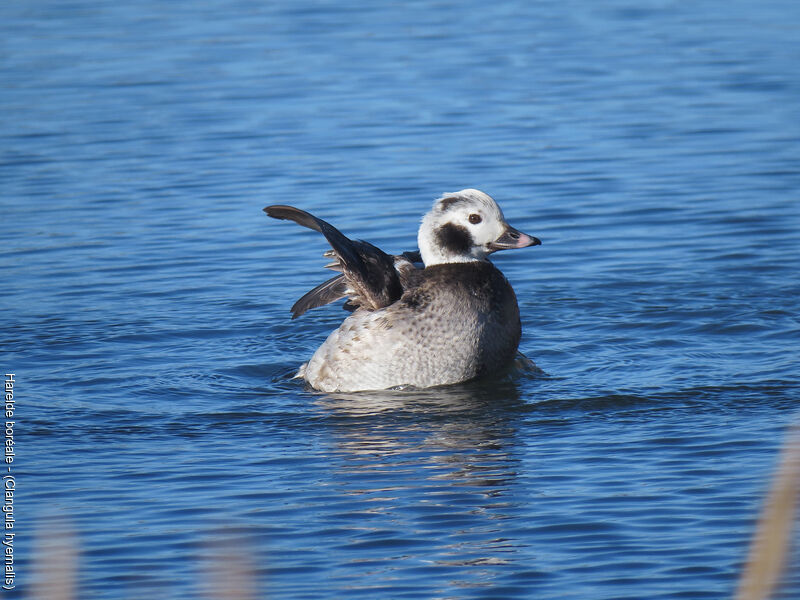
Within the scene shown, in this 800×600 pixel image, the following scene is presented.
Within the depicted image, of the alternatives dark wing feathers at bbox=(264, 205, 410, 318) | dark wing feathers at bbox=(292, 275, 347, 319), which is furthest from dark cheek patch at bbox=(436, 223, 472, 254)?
dark wing feathers at bbox=(292, 275, 347, 319)

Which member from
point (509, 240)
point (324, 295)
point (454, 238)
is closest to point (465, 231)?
point (454, 238)

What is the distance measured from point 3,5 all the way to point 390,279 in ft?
61.6

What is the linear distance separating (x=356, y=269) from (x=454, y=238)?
731 mm

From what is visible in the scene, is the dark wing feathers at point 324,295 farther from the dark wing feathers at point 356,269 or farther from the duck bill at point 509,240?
the duck bill at point 509,240

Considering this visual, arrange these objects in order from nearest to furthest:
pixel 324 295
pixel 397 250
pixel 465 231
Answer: pixel 465 231 < pixel 324 295 < pixel 397 250

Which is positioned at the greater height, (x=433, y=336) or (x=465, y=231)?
(x=465, y=231)

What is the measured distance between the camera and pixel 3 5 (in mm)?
25922

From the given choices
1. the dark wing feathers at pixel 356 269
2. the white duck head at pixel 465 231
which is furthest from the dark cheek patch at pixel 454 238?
the dark wing feathers at pixel 356 269

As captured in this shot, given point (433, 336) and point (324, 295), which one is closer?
point (433, 336)

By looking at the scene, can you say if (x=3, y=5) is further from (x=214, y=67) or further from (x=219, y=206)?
(x=219, y=206)

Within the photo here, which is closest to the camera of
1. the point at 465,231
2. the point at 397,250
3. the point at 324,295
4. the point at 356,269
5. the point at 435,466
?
the point at 435,466

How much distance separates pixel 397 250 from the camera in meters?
12.9

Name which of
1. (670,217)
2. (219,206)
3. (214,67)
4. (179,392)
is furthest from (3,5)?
(179,392)

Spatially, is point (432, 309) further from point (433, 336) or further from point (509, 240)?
point (509, 240)
